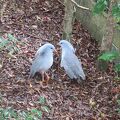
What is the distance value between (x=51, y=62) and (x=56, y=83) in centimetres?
44

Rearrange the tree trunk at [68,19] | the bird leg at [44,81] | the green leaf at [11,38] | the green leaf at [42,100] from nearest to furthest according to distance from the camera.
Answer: the green leaf at [42,100], the bird leg at [44,81], the green leaf at [11,38], the tree trunk at [68,19]

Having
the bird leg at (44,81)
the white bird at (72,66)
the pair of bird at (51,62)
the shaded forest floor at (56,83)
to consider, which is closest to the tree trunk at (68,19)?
the shaded forest floor at (56,83)

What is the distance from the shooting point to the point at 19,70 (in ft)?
22.5

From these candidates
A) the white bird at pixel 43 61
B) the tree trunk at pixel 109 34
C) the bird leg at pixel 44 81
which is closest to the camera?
the white bird at pixel 43 61

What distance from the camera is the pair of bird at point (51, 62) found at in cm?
656

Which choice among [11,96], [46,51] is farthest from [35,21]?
[11,96]

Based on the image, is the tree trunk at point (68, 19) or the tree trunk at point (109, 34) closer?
the tree trunk at point (109, 34)

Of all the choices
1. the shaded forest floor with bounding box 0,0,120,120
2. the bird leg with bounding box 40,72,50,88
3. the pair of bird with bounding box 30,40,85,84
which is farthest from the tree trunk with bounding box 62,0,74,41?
the bird leg with bounding box 40,72,50,88

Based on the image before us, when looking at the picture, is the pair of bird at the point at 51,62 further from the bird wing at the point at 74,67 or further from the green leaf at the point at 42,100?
the green leaf at the point at 42,100

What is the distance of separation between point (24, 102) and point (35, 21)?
120 inches

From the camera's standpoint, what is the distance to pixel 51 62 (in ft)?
21.6

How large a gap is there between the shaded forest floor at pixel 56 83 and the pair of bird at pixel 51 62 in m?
0.21

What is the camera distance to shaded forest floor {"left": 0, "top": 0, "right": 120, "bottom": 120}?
624 cm

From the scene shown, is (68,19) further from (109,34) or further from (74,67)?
(74,67)
